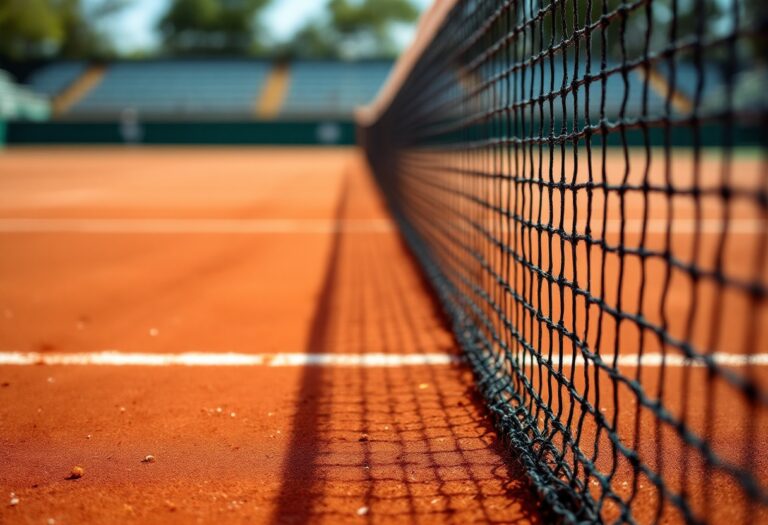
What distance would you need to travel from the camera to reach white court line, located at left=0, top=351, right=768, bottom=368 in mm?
2223

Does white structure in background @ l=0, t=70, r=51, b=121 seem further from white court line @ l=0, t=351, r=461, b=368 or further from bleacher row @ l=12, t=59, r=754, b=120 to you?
white court line @ l=0, t=351, r=461, b=368

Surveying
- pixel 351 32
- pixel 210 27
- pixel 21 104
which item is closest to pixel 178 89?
pixel 21 104

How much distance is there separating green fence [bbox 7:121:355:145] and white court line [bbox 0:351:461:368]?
2562 cm

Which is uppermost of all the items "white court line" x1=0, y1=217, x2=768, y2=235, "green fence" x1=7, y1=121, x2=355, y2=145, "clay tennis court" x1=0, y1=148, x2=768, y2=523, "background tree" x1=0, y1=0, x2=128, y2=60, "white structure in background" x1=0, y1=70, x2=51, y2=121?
"background tree" x1=0, y1=0, x2=128, y2=60

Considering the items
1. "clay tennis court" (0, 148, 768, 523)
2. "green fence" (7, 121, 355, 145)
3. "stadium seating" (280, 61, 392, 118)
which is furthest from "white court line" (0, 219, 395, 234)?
"stadium seating" (280, 61, 392, 118)

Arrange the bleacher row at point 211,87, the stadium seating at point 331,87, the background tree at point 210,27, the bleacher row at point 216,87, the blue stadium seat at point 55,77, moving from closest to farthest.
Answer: the bleacher row at point 216,87
the bleacher row at point 211,87
the stadium seating at point 331,87
the blue stadium seat at point 55,77
the background tree at point 210,27

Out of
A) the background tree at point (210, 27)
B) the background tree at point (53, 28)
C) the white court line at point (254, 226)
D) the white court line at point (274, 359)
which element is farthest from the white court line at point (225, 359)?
the background tree at point (210, 27)

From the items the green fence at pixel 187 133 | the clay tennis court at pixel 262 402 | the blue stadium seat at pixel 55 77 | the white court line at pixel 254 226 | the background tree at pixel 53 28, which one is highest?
the background tree at pixel 53 28

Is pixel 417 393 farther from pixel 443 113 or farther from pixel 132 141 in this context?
pixel 132 141

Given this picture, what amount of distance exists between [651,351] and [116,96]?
3186 centimetres

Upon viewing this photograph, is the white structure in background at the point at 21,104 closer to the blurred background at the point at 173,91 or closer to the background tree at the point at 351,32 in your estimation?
the blurred background at the point at 173,91

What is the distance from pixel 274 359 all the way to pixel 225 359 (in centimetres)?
17

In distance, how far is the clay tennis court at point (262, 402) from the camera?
4.50 feet

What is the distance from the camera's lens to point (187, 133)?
1072 inches
